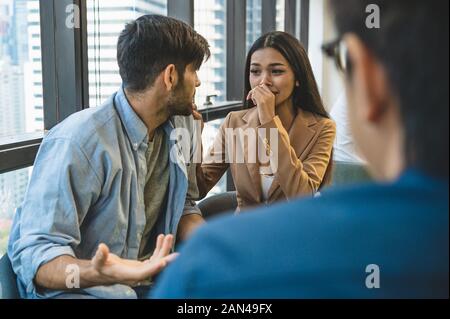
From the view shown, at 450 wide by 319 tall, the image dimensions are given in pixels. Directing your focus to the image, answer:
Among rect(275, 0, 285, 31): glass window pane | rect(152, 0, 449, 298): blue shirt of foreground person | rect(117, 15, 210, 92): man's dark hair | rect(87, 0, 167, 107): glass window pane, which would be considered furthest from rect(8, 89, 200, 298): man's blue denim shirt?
rect(275, 0, 285, 31): glass window pane

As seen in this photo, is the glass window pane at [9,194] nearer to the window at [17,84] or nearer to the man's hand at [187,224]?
the window at [17,84]

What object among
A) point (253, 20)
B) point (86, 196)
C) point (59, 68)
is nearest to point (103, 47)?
point (59, 68)

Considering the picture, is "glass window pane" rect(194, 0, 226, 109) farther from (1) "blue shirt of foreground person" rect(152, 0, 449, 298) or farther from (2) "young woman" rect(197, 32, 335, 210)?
(1) "blue shirt of foreground person" rect(152, 0, 449, 298)

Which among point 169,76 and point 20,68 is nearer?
point 169,76

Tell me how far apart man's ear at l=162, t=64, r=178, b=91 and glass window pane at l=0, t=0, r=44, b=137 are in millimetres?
409

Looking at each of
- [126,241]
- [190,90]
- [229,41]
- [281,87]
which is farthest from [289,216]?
[229,41]

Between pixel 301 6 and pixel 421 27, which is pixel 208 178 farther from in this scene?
pixel 301 6

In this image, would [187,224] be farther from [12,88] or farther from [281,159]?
[12,88]

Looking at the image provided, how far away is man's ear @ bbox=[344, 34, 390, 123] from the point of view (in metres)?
0.33

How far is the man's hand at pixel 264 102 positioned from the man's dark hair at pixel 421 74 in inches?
38.2

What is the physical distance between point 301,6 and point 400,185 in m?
3.41

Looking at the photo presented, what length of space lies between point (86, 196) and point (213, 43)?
163 centimetres

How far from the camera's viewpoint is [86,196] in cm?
94

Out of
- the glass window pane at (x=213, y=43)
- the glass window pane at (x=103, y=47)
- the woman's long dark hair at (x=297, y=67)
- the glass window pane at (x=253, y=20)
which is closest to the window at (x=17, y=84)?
the glass window pane at (x=103, y=47)
